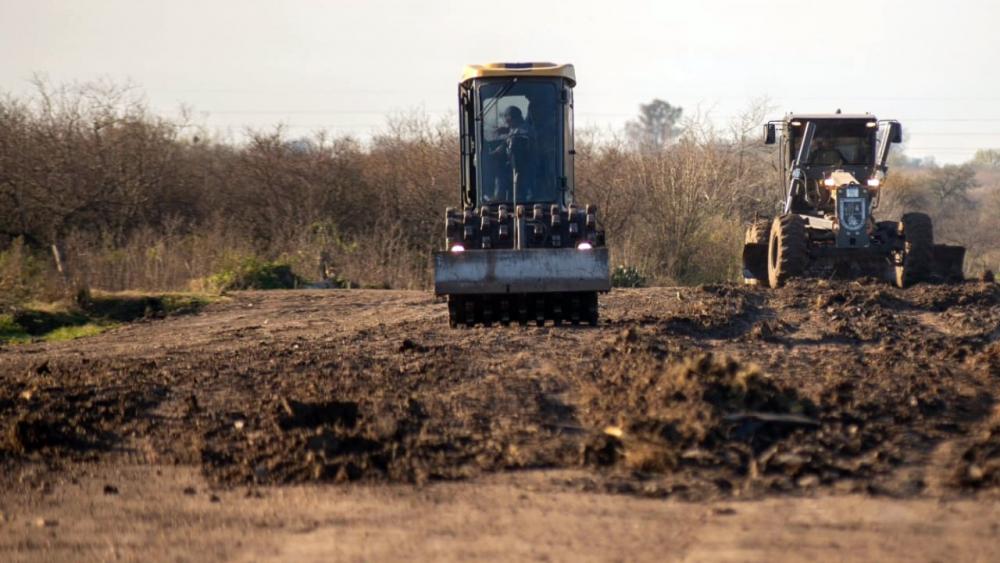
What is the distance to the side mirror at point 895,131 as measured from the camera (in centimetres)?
1848

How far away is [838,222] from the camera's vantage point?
58.5 ft

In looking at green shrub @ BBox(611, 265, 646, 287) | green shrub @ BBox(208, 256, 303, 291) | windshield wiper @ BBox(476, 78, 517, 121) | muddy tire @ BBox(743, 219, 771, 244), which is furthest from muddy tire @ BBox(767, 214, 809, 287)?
green shrub @ BBox(208, 256, 303, 291)

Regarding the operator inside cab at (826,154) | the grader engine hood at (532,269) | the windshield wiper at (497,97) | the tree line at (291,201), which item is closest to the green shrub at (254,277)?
the tree line at (291,201)

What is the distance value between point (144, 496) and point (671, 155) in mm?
23195

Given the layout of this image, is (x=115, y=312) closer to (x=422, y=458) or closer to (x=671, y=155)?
(x=422, y=458)

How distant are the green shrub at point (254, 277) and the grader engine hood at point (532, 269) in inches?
395

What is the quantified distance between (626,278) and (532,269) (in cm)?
1085

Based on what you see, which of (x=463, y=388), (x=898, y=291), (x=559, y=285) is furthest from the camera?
(x=898, y=291)

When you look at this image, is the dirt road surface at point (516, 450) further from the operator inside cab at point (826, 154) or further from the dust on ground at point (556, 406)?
the operator inside cab at point (826, 154)

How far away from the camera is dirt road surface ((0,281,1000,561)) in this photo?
5680 millimetres

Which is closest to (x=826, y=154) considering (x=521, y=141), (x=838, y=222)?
(x=838, y=222)

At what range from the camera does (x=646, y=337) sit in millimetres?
11273

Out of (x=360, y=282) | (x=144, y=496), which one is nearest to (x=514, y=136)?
(x=144, y=496)

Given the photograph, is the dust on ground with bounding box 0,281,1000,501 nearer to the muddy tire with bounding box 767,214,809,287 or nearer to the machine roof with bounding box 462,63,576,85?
the machine roof with bounding box 462,63,576,85
